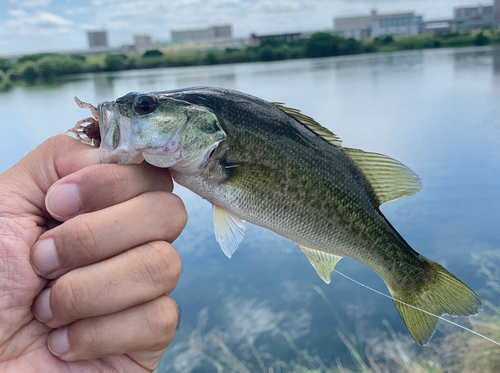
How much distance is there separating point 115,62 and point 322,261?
682cm

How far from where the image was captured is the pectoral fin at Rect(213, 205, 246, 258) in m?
1.17

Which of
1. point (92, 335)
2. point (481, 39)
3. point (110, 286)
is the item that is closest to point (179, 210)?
point (110, 286)

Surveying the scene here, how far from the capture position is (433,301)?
124 cm

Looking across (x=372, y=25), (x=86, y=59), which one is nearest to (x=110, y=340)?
(x=86, y=59)

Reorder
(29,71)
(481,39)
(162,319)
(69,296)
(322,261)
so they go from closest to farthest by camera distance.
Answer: (69,296) → (162,319) → (322,261) → (29,71) → (481,39)

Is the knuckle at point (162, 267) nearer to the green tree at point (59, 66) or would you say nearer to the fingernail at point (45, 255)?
the fingernail at point (45, 255)

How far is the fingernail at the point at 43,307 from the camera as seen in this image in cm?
96

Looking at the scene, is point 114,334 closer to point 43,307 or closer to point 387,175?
point 43,307

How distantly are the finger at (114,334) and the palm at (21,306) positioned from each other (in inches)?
3.4

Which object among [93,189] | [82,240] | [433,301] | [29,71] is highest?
[29,71]

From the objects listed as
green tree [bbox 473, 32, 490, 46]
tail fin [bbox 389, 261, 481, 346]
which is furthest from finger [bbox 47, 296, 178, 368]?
green tree [bbox 473, 32, 490, 46]

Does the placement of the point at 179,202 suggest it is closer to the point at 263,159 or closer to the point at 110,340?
the point at 263,159

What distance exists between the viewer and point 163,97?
3.58 ft

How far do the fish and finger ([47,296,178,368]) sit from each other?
0.29 metres
